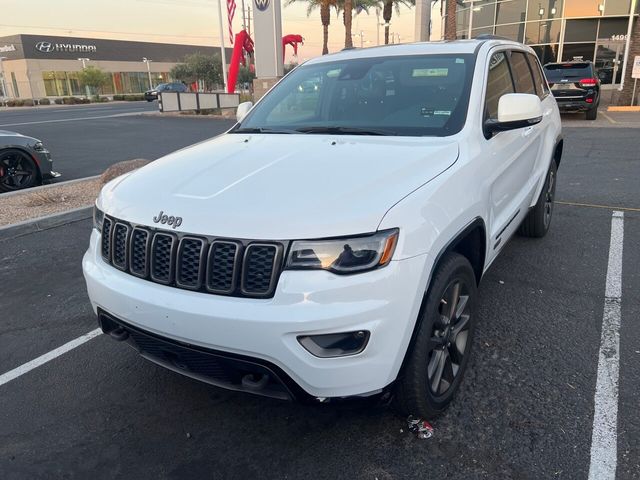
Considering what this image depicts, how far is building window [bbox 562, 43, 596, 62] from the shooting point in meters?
25.8

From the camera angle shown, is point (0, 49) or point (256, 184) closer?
point (256, 184)

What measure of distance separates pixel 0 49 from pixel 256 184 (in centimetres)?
8664

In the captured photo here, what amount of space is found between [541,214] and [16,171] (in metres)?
7.79

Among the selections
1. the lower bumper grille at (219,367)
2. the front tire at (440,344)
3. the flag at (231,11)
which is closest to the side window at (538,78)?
the front tire at (440,344)

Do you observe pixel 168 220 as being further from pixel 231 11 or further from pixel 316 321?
pixel 231 11

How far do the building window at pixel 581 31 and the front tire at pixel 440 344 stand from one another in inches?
1104

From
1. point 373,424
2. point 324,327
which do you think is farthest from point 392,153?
point 373,424

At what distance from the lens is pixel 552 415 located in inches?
103

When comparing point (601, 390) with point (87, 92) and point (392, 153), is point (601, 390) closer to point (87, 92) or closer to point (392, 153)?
point (392, 153)

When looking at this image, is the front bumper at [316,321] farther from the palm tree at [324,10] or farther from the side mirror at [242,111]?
the palm tree at [324,10]

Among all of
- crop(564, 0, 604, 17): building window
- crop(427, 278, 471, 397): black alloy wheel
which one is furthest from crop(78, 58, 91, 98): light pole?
crop(427, 278, 471, 397): black alloy wheel

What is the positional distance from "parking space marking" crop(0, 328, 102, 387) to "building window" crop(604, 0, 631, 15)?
2859 cm

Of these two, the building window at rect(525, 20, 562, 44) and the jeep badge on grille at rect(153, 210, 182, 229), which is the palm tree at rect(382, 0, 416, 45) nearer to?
the building window at rect(525, 20, 562, 44)

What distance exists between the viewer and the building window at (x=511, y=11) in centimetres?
2728
